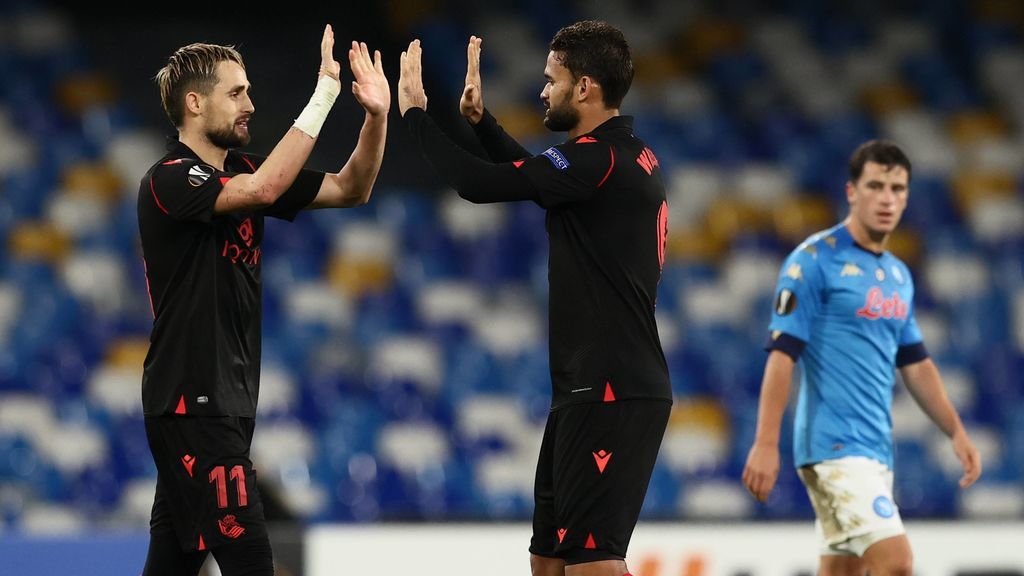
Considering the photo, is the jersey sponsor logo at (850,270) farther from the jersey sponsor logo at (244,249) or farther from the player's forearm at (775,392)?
the jersey sponsor logo at (244,249)

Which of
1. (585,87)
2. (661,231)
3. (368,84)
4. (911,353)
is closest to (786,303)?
(911,353)

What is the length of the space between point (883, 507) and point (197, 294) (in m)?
2.71

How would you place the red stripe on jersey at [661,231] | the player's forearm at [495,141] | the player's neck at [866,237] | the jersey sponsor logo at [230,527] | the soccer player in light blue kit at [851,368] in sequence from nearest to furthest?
the jersey sponsor logo at [230,527] < the red stripe on jersey at [661,231] < the player's forearm at [495,141] < the soccer player in light blue kit at [851,368] < the player's neck at [866,237]

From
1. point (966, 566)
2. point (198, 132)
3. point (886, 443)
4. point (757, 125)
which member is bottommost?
point (966, 566)

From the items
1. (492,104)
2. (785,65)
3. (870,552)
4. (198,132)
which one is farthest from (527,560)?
(785,65)

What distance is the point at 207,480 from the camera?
3.94 m

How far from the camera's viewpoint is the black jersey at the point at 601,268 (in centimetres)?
411

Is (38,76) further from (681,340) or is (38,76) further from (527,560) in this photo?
(527,560)

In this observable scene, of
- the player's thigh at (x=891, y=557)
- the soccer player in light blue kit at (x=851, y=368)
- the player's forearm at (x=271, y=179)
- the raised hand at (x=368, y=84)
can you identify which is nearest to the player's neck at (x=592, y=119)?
the raised hand at (x=368, y=84)

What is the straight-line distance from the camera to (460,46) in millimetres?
10977

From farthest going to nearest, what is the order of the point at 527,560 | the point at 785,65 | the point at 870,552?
the point at 785,65, the point at 527,560, the point at 870,552

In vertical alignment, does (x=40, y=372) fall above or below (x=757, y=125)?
below

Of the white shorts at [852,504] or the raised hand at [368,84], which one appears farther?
the white shorts at [852,504]

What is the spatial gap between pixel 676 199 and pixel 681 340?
1239 millimetres
